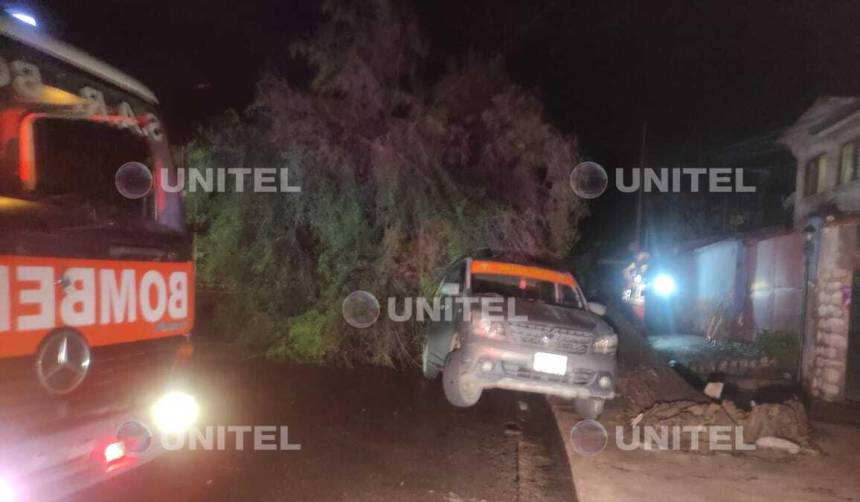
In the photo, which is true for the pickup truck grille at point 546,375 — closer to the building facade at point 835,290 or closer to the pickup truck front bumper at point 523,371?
the pickup truck front bumper at point 523,371

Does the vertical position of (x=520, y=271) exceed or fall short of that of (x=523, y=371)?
it exceeds it

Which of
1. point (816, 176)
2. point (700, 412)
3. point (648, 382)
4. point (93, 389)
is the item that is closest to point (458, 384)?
point (700, 412)

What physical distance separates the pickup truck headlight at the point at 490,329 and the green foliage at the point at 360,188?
380cm

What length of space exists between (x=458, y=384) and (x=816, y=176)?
10706 mm

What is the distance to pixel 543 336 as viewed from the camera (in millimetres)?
7613

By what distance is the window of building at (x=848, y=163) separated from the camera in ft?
40.9

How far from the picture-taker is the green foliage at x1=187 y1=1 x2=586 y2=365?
1137 centimetres

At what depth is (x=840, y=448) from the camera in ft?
23.7

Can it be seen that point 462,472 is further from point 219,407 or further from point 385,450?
point 219,407

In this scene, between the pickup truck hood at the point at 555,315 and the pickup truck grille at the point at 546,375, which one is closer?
the pickup truck grille at the point at 546,375

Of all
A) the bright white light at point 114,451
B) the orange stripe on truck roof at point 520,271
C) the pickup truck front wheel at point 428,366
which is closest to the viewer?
the bright white light at point 114,451

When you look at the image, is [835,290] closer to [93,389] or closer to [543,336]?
[543,336]

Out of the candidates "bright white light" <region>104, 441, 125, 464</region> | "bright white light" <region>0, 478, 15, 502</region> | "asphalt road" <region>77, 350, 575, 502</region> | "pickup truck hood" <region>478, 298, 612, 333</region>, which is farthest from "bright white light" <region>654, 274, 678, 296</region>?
"bright white light" <region>0, 478, 15, 502</region>

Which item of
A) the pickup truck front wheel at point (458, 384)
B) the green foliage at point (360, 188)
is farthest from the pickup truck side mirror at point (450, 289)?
the green foliage at point (360, 188)
